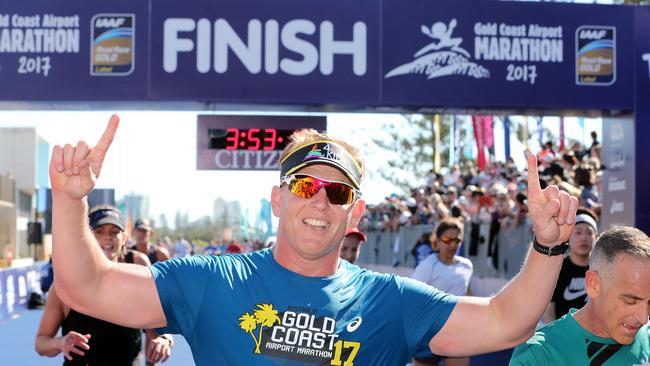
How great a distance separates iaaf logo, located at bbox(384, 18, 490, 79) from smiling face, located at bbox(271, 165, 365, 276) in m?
8.24

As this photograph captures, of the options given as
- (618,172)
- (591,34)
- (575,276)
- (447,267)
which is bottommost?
(447,267)

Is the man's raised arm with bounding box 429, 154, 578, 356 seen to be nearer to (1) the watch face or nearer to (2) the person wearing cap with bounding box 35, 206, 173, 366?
(2) the person wearing cap with bounding box 35, 206, 173, 366

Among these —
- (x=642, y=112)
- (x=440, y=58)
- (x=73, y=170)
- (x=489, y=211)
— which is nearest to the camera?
(x=73, y=170)

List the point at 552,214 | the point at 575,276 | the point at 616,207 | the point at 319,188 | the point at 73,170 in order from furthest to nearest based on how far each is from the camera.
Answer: the point at 616,207 → the point at 575,276 → the point at 319,188 → the point at 552,214 → the point at 73,170

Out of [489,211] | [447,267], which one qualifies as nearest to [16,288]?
[489,211]

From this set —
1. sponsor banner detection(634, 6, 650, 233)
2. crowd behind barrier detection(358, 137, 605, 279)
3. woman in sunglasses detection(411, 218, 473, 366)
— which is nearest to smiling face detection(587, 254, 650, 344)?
crowd behind barrier detection(358, 137, 605, 279)

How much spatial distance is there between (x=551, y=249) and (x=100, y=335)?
11.7 ft

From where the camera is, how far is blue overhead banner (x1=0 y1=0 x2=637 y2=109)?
1098 cm

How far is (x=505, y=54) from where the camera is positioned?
11.3 meters

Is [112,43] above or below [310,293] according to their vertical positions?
above

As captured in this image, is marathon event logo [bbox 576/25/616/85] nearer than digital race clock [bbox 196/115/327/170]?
Yes

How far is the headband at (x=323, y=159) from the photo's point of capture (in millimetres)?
3088

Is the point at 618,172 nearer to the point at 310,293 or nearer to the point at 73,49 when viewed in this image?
the point at 73,49

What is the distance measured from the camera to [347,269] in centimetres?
321
